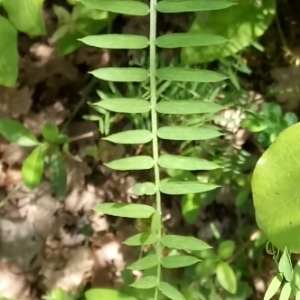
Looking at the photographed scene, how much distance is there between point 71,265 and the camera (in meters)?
1.54

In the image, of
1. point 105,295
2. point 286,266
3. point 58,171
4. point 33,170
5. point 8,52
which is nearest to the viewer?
point 286,266

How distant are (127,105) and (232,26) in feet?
1.26

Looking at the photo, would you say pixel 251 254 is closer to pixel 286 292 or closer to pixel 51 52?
pixel 286 292

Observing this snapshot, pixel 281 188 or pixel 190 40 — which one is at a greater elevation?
pixel 190 40

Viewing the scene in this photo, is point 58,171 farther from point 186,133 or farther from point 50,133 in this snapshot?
point 186,133

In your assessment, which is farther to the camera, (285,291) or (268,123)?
(268,123)

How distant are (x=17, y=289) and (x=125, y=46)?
91 cm

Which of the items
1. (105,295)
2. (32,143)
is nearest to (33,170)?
(32,143)

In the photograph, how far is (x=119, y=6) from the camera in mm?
858

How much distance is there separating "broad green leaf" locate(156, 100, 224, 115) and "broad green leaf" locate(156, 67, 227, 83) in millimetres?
33

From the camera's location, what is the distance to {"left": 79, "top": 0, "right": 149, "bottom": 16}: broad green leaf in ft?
2.79

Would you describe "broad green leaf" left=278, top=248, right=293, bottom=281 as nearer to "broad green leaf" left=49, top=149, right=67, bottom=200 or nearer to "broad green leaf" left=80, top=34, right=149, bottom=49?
"broad green leaf" left=80, top=34, right=149, bottom=49

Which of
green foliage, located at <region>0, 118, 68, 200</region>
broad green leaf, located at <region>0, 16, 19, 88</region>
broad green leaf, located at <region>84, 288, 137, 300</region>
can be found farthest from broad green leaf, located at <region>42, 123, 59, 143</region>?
broad green leaf, located at <region>84, 288, 137, 300</region>

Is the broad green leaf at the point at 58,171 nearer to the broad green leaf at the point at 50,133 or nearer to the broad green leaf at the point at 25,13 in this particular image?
the broad green leaf at the point at 50,133
